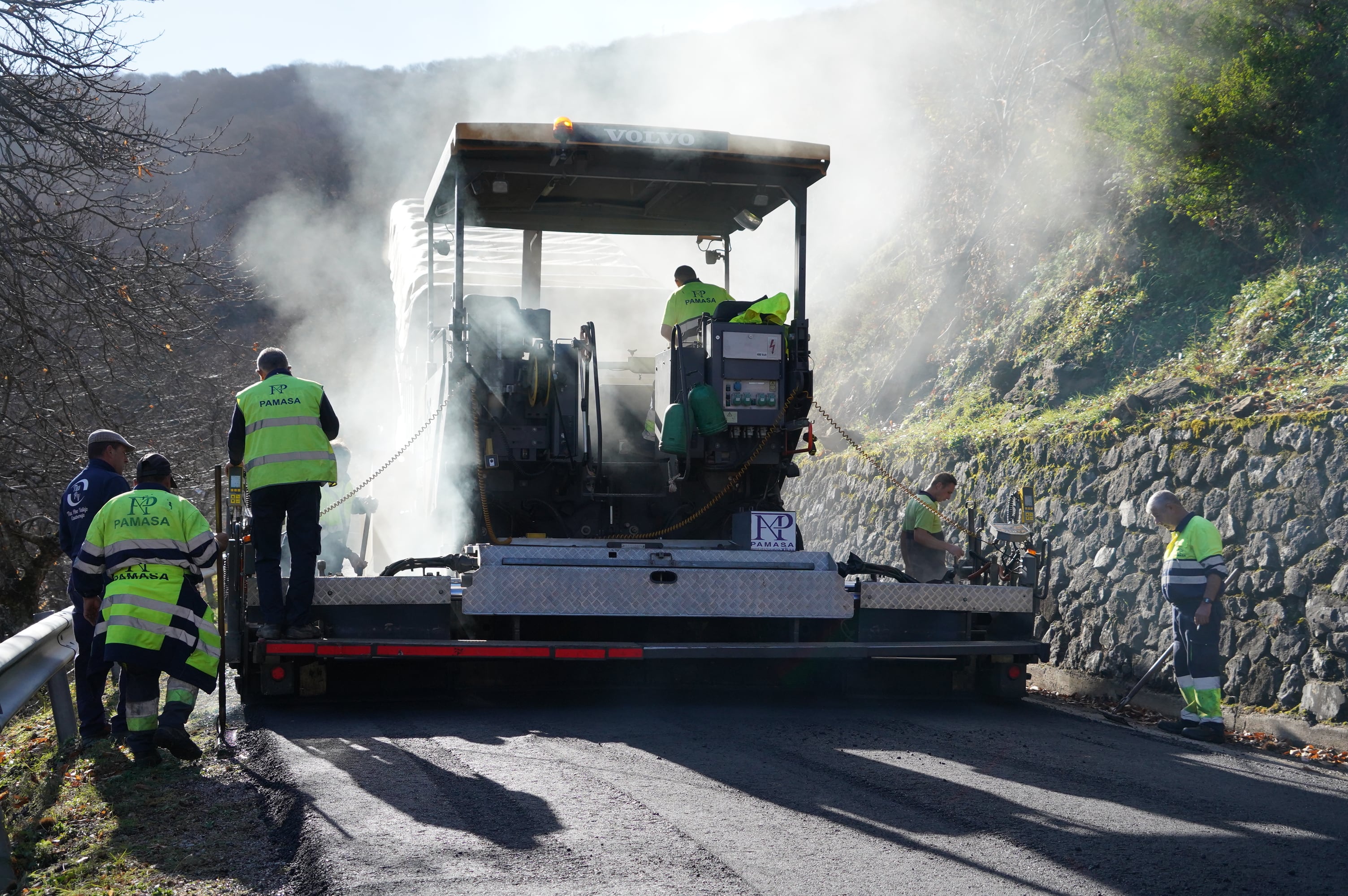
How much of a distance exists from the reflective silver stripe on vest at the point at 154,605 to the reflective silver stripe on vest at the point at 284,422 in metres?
1.17

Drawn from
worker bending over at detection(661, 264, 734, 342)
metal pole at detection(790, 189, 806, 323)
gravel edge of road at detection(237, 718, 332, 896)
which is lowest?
gravel edge of road at detection(237, 718, 332, 896)

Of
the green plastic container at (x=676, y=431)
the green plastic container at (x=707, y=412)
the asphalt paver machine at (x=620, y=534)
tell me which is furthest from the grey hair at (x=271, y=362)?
the green plastic container at (x=707, y=412)

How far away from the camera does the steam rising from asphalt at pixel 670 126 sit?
1424 centimetres

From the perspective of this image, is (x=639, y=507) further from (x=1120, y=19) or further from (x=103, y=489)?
(x=1120, y=19)

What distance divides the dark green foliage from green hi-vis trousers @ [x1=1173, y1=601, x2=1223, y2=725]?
499 cm

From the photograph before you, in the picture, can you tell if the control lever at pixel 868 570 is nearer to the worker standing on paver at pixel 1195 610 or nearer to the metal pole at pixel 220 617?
the worker standing on paver at pixel 1195 610

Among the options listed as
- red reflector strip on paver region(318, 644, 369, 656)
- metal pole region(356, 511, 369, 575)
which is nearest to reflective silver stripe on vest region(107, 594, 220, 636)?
red reflector strip on paver region(318, 644, 369, 656)

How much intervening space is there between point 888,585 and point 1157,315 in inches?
263

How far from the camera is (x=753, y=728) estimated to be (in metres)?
6.57

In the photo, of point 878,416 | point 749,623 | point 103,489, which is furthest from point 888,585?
point 878,416

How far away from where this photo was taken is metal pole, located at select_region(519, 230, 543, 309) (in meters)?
9.60

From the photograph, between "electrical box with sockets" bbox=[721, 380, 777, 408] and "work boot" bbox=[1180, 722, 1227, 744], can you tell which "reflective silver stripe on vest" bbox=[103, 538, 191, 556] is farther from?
"work boot" bbox=[1180, 722, 1227, 744]

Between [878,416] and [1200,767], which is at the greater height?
[878,416]

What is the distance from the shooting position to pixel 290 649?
21.9ft
